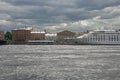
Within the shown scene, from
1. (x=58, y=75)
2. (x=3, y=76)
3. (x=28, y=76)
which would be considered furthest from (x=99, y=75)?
(x=3, y=76)

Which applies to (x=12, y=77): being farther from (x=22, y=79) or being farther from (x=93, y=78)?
(x=93, y=78)

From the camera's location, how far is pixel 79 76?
155 feet

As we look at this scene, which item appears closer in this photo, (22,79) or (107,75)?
(22,79)

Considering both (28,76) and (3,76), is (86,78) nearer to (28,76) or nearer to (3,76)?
(28,76)

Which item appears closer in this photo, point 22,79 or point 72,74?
point 22,79

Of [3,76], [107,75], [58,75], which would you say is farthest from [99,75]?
[3,76]

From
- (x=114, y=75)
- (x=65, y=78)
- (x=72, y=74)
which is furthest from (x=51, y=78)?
(x=114, y=75)

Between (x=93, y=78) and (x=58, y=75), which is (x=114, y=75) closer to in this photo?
(x=93, y=78)

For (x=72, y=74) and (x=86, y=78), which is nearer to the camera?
(x=86, y=78)

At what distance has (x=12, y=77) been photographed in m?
46.3

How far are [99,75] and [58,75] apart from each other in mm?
5102

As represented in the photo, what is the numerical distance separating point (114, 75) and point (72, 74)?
5.33 m

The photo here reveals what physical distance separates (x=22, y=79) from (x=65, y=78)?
16.4 feet

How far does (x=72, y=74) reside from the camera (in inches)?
1944
